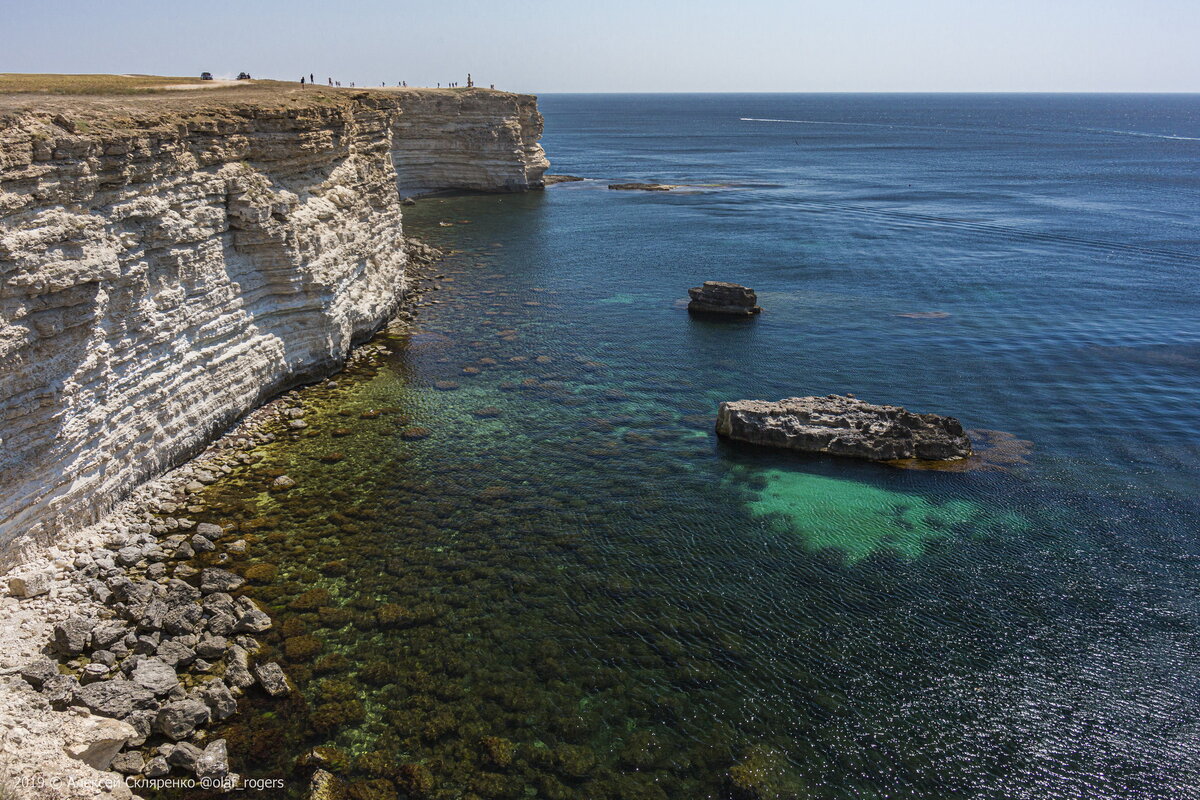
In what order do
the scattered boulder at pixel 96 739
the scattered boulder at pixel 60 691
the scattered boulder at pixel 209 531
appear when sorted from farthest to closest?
the scattered boulder at pixel 209 531, the scattered boulder at pixel 60 691, the scattered boulder at pixel 96 739

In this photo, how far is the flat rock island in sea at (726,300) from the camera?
44125mm

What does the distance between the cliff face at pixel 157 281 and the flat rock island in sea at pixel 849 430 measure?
705 inches

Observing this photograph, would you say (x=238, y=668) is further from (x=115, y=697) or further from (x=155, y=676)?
(x=115, y=697)

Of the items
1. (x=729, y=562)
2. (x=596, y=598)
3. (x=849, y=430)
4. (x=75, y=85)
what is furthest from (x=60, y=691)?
(x=75, y=85)

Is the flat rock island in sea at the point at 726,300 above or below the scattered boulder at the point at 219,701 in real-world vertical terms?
above

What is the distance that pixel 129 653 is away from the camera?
16.3 meters

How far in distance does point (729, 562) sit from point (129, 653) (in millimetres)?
14975

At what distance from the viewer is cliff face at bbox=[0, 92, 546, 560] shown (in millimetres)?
17594

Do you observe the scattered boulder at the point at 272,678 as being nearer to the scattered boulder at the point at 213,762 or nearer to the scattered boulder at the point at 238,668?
the scattered boulder at the point at 238,668

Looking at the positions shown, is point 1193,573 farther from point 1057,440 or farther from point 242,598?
point 242,598

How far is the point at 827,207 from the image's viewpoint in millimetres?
82750

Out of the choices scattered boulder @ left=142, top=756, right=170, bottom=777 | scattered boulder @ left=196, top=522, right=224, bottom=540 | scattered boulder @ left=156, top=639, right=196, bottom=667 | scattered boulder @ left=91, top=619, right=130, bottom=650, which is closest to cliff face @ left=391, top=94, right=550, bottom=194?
scattered boulder @ left=196, top=522, right=224, bottom=540

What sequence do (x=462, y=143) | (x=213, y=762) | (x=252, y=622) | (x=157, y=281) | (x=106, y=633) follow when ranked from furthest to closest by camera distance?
(x=462, y=143)
(x=157, y=281)
(x=252, y=622)
(x=106, y=633)
(x=213, y=762)

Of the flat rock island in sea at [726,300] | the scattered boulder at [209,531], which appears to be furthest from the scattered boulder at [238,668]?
the flat rock island in sea at [726,300]
